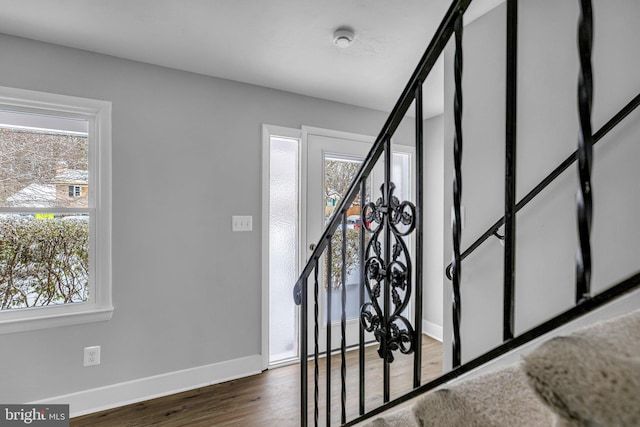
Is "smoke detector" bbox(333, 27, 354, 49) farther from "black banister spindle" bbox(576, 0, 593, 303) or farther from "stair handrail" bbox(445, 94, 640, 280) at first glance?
"black banister spindle" bbox(576, 0, 593, 303)

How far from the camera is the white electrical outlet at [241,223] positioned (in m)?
2.72

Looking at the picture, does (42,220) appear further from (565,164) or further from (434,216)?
(434,216)

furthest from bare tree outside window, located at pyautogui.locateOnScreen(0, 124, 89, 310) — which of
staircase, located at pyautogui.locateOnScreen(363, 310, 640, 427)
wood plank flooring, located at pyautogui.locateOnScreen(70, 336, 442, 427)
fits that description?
staircase, located at pyautogui.locateOnScreen(363, 310, 640, 427)

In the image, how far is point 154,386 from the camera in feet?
7.89

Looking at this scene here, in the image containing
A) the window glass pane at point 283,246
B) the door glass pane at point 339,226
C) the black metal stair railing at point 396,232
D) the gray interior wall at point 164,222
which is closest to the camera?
the black metal stair railing at point 396,232

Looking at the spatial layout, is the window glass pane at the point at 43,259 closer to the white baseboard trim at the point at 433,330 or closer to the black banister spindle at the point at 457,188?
the black banister spindle at the point at 457,188

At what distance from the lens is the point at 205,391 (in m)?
2.50

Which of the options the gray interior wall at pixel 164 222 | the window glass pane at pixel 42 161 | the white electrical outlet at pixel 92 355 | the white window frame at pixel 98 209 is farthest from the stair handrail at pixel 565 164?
the window glass pane at pixel 42 161

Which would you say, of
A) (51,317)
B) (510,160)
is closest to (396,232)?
(510,160)

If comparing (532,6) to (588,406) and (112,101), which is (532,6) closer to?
(588,406)

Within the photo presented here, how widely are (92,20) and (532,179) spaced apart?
245cm

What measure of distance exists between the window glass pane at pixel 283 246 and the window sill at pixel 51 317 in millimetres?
1255

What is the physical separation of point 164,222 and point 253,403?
4.65ft

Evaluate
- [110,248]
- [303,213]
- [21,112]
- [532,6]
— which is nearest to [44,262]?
[110,248]
